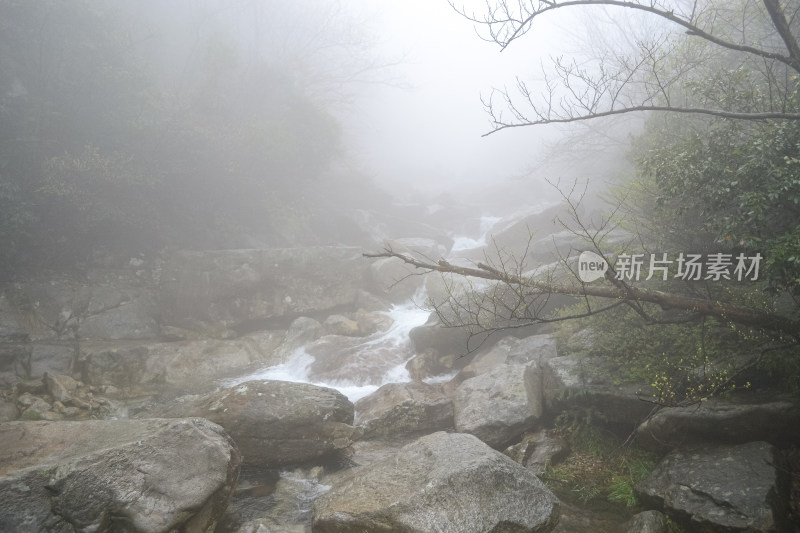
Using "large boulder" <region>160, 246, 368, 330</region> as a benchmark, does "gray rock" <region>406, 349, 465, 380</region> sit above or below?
below

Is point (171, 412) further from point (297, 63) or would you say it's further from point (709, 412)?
point (297, 63)

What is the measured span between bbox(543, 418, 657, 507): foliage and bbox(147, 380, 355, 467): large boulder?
11.6 feet

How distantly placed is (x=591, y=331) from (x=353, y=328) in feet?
26.9

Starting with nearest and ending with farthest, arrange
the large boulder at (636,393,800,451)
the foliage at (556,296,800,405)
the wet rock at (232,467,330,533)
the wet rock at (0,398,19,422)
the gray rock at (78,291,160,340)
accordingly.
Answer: the large boulder at (636,393,800,451) → the foliage at (556,296,800,405) → the wet rock at (232,467,330,533) → the wet rock at (0,398,19,422) → the gray rock at (78,291,160,340)

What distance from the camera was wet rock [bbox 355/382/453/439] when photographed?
794 cm

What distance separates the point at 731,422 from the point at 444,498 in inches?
143

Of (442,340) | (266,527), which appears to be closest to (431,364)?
(442,340)

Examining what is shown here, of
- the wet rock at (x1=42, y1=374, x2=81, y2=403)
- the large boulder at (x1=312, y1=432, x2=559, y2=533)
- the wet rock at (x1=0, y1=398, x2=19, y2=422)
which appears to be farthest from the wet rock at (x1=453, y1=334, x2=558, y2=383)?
the wet rock at (x1=0, y1=398, x2=19, y2=422)

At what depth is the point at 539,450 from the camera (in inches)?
255

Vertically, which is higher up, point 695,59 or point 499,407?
point 695,59

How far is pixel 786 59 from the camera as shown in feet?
15.3

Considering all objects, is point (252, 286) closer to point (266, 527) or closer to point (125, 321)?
point (125, 321)

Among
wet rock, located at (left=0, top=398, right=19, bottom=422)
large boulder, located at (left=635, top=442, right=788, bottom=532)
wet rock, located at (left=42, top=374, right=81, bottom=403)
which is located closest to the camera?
large boulder, located at (left=635, top=442, right=788, bottom=532)

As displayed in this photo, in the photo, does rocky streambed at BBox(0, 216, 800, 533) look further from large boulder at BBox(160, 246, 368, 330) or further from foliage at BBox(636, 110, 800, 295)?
foliage at BBox(636, 110, 800, 295)
